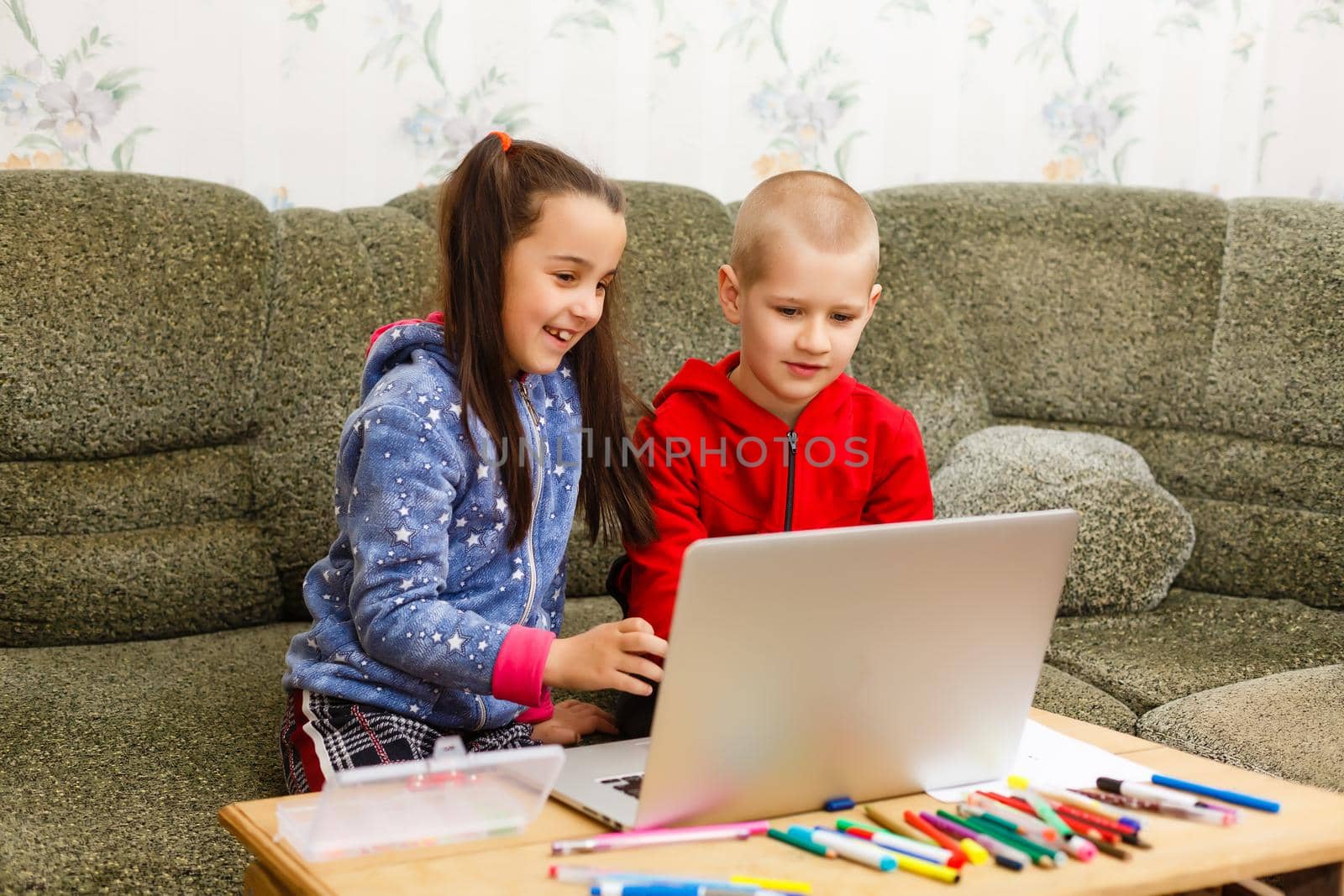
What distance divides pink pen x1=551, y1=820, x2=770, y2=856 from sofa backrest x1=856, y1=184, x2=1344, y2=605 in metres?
1.15

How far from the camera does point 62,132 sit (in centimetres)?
177

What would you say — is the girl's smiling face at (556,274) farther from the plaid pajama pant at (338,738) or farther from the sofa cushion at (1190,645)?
the sofa cushion at (1190,645)

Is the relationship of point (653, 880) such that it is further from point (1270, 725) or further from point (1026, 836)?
point (1270, 725)

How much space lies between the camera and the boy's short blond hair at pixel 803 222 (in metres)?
1.32

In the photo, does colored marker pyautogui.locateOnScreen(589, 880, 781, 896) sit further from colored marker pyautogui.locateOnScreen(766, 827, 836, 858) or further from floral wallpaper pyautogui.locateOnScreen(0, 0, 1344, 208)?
floral wallpaper pyautogui.locateOnScreen(0, 0, 1344, 208)

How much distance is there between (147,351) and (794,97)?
1136 millimetres

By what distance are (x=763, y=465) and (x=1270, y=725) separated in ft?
1.91

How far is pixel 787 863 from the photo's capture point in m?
0.81

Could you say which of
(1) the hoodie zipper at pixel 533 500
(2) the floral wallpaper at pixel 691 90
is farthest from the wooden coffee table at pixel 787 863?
A: (2) the floral wallpaper at pixel 691 90

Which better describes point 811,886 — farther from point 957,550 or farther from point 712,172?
point 712,172

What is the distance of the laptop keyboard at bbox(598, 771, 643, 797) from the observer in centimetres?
92

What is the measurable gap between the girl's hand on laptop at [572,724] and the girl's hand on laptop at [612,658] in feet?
0.84

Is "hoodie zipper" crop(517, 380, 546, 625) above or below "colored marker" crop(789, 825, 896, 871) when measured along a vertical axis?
above

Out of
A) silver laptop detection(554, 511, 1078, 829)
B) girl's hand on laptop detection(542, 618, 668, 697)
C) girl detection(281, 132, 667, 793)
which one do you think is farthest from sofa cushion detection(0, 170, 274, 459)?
silver laptop detection(554, 511, 1078, 829)
